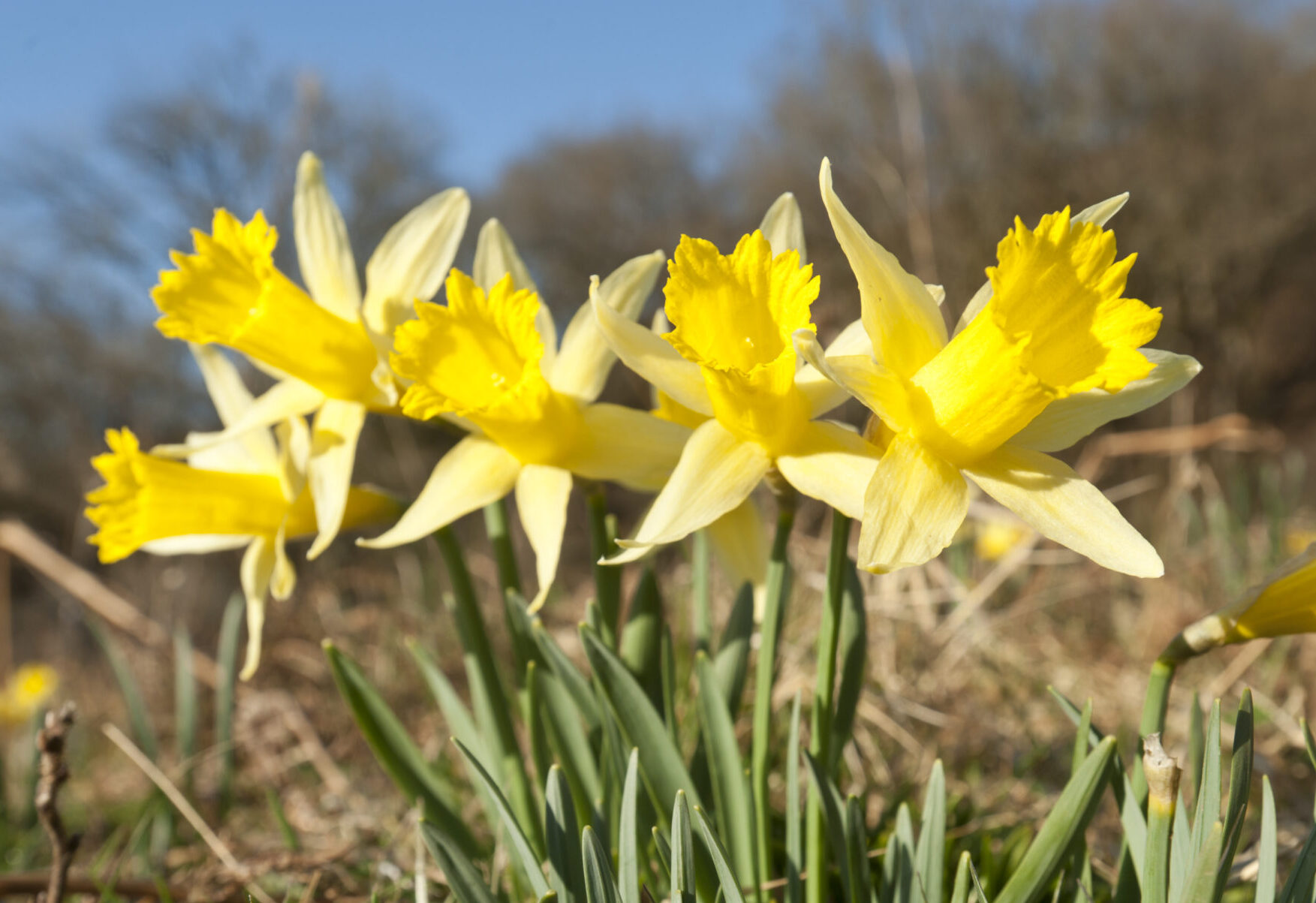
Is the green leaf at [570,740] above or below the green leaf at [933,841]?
above

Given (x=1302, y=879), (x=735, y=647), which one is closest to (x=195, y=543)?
(x=735, y=647)

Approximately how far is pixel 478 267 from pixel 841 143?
12.1 meters

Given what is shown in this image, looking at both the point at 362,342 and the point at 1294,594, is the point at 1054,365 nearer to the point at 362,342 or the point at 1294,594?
the point at 1294,594

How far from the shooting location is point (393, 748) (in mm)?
1109

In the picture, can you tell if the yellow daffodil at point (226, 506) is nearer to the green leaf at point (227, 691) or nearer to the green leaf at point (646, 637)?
the green leaf at point (646, 637)

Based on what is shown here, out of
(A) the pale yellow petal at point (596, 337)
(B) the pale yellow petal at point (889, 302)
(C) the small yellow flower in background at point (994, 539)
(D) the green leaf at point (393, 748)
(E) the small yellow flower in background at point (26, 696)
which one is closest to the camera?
(B) the pale yellow petal at point (889, 302)

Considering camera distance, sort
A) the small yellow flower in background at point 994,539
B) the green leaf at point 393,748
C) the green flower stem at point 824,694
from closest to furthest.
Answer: the green flower stem at point 824,694 < the green leaf at point 393,748 < the small yellow flower in background at point 994,539

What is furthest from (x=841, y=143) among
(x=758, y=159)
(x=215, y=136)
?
(x=215, y=136)

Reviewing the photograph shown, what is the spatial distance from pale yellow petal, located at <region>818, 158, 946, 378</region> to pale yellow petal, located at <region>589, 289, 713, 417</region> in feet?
0.59

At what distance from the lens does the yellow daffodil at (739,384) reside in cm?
78

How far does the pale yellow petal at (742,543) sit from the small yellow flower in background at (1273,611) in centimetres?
45

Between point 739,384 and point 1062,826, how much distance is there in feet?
1.75

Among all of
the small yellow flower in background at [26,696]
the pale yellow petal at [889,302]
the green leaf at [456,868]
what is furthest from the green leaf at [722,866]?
the small yellow flower in background at [26,696]

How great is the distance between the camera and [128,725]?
11.4 ft
